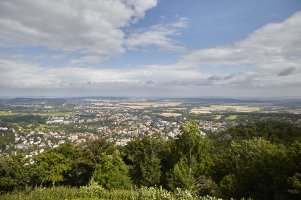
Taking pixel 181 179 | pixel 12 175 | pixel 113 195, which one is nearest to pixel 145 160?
pixel 181 179

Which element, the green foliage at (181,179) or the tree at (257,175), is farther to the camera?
the green foliage at (181,179)

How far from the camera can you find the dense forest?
2330 cm

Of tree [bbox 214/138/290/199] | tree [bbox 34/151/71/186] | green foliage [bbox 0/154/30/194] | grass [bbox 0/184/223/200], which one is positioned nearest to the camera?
grass [bbox 0/184/223/200]

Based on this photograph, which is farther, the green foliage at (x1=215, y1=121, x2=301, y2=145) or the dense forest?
the green foliage at (x1=215, y1=121, x2=301, y2=145)

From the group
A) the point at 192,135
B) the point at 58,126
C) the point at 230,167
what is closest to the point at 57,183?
the point at 192,135

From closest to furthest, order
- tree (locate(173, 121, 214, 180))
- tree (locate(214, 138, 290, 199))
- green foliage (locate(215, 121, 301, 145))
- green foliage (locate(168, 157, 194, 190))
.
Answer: tree (locate(214, 138, 290, 199)), green foliage (locate(168, 157, 194, 190)), tree (locate(173, 121, 214, 180)), green foliage (locate(215, 121, 301, 145))

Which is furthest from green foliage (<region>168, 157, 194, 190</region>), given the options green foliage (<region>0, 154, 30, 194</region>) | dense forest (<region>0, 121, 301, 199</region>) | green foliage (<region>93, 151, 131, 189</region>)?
green foliage (<region>0, 154, 30, 194</region>)

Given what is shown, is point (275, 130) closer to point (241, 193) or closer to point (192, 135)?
point (192, 135)

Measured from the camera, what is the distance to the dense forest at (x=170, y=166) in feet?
76.4

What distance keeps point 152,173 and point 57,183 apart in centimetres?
1077

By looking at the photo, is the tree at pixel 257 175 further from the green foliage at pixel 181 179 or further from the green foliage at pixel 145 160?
the green foliage at pixel 145 160

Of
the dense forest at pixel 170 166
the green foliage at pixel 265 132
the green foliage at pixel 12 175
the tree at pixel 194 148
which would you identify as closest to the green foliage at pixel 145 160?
the dense forest at pixel 170 166

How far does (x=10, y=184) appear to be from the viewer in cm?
2888

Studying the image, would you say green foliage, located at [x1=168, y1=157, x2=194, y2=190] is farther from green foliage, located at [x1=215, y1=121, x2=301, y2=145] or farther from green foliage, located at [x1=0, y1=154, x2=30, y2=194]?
green foliage, located at [x1=215, y1=121, x2=301, y2=145]
